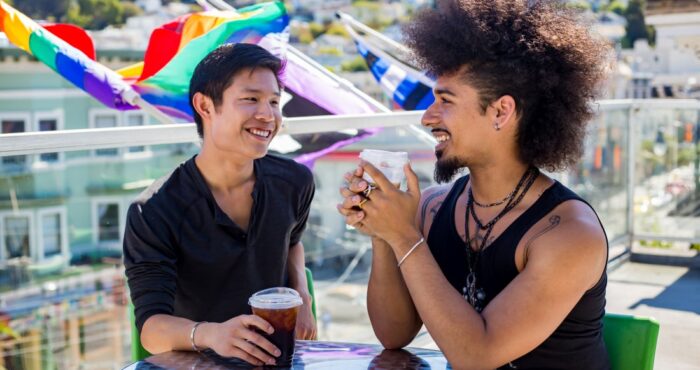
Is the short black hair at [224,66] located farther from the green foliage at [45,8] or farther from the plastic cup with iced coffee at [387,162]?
the green foliage at [45,8]

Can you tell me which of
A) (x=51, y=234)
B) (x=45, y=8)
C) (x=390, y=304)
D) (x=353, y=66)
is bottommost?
(x=353, y=66)

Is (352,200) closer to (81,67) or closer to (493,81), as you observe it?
(493,81)

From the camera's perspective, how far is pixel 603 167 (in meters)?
6.30

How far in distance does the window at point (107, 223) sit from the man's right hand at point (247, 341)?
6.50 feet

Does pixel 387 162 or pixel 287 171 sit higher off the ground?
pixel 387 162

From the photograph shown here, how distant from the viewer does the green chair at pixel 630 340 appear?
1885mm

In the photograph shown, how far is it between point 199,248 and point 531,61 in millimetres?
913

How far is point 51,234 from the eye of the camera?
3533 mm

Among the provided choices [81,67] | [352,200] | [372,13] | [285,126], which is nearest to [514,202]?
[352,200]

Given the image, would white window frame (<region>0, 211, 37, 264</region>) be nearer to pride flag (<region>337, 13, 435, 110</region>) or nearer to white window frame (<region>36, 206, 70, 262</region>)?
white window frame (<region>36, 206, 70, 262</region>)

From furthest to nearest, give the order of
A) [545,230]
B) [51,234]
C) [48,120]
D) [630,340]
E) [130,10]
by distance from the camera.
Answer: [130,10]
[48,120]
[51,234]
[630,340]
[545,230]

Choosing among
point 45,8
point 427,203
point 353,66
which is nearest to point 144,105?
point 427,203


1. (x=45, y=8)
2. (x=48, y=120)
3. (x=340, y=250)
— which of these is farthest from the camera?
(x=45, y=8)

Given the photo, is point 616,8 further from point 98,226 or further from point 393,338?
point 393,338
